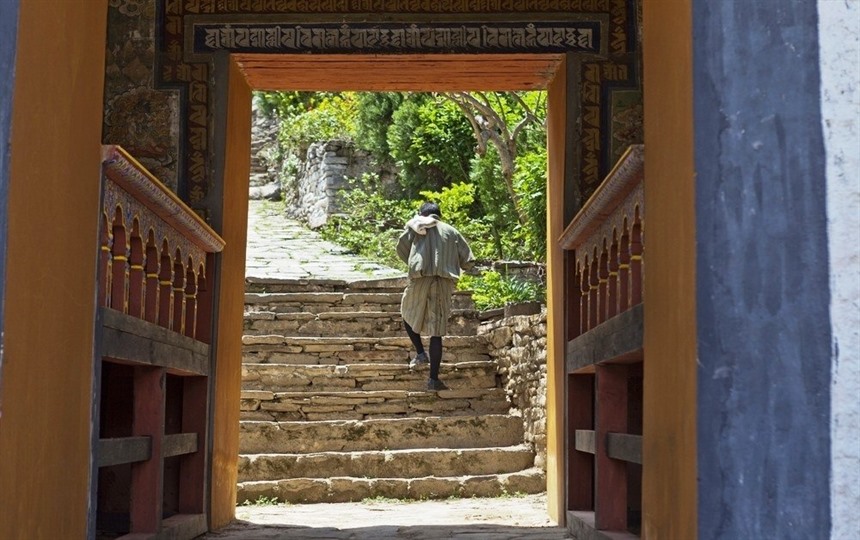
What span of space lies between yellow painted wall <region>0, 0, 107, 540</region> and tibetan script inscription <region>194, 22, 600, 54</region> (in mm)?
3672

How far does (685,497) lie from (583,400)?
4.06 m

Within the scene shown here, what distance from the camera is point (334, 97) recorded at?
87.7 ft

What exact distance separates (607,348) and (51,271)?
292 cm

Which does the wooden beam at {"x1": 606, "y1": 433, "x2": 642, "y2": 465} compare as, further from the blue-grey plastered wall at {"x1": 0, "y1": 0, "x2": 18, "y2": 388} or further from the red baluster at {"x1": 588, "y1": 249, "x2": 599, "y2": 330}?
the blue-grey plastered wall at {"x1": 0, "y1": 0, "x2": 18, "y2": 388}

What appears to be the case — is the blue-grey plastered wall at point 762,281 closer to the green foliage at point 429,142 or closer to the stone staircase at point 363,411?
the stone staircase at point 363,411

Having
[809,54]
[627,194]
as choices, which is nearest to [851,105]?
[809,54]

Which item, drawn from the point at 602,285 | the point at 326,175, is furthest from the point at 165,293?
the point at 326,175

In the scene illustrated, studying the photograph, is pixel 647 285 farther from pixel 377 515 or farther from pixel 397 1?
pixel 377 515

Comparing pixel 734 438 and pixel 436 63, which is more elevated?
pixel 436 63

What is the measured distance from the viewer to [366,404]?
11.5 meters

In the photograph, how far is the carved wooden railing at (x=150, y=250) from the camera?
516cm

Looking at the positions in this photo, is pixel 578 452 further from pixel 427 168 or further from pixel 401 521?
pixel 427 168

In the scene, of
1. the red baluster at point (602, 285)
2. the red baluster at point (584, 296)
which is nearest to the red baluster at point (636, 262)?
the red baluster at point (602, 285)

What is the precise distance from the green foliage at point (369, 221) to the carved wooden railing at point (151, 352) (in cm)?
1300
